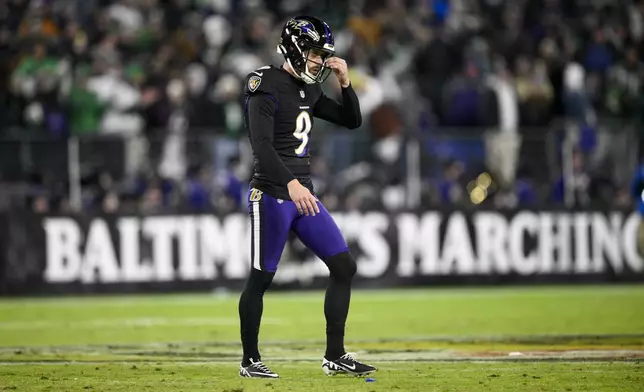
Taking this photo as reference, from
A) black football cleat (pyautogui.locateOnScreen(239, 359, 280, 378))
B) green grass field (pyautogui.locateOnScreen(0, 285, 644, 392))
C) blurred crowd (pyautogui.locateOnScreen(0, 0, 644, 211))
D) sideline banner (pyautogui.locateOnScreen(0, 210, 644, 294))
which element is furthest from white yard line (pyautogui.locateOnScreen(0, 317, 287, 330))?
black football cleat (pyautogui.locateOnScreen(239, 359, 280, 378))

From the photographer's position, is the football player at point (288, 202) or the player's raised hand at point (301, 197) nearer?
the player's raised hand at point (301, 197)

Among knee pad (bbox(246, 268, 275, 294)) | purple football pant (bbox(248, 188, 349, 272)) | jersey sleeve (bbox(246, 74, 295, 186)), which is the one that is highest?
jersey sleeve (bbox(246, 74, 295, 186))

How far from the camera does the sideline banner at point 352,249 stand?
1922 cm

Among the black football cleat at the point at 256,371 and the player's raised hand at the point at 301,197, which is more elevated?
the player's raised hand at the point at 301,197

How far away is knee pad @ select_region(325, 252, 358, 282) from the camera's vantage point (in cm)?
902

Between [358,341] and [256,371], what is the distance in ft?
11.4

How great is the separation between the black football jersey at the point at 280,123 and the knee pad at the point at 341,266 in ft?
1.86

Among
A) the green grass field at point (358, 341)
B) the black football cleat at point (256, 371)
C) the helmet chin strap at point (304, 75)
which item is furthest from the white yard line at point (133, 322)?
the helmet chin strap at point (304, 75)

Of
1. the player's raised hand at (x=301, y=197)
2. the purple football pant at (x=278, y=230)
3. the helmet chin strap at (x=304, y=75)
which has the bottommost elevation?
the purple football pant at (x=278, y=230)

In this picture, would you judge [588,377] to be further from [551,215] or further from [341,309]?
[551,215]

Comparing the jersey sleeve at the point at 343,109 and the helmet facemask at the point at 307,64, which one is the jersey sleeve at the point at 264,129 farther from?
the jersey sleeve at the point at 343,109

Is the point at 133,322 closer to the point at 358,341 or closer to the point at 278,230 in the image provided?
the point at 358,341

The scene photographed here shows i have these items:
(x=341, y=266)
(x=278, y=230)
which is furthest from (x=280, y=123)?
(x=341, y=266)

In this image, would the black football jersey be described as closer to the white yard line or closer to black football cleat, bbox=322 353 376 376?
black football cleat, bbox=322 353 376 376
